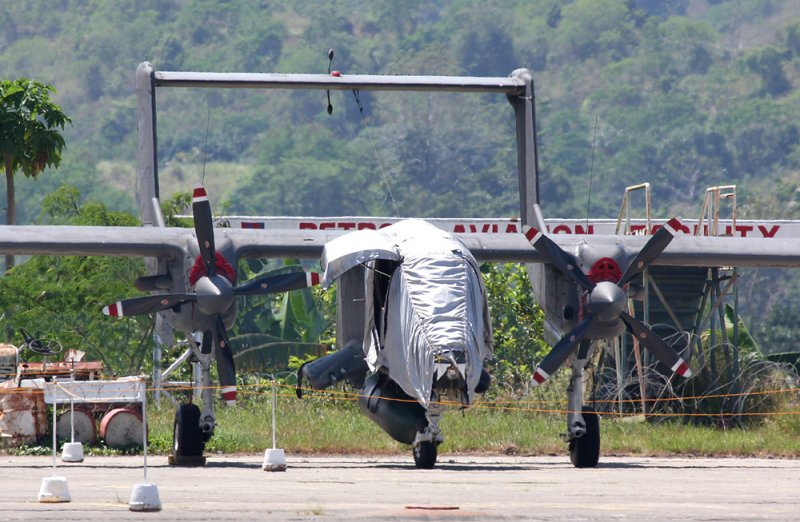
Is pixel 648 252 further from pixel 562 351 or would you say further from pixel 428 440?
pixel 428 440

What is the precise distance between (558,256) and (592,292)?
792 mm

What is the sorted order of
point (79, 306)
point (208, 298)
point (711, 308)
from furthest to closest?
1. point (79, 306)
2. point (711, 308)
3. point (208, 298)

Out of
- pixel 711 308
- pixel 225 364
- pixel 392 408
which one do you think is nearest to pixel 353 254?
pixel 392 408

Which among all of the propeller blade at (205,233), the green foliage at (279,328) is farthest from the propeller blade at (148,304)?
the green foliage at (279,328)

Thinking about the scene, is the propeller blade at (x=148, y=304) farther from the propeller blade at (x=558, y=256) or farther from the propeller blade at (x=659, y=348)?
the propeller blade at (x=659, y=348)

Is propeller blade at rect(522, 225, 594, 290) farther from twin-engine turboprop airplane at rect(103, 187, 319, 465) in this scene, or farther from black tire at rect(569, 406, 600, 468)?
twin-engine turboprop airplane at rect(103, 187, 319, 465)

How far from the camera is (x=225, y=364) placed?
23844mm

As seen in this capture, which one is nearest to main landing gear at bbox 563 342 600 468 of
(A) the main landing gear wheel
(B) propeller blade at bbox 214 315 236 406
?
(B) propeller blade at bbox 214 315 236 406

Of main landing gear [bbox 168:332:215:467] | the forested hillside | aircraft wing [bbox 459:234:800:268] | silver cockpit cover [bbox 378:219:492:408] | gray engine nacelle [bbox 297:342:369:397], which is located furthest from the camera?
the forested hillside

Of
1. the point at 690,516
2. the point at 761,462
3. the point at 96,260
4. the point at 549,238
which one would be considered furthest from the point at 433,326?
the point at 96,260

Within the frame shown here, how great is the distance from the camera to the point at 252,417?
98.6 feet

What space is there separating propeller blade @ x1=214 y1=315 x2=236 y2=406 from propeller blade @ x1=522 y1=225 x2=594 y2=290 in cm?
497

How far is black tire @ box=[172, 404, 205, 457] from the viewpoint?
23.8 meters

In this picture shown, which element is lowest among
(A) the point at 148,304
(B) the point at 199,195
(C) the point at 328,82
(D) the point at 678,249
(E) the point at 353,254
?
(A) the point at 148,304
